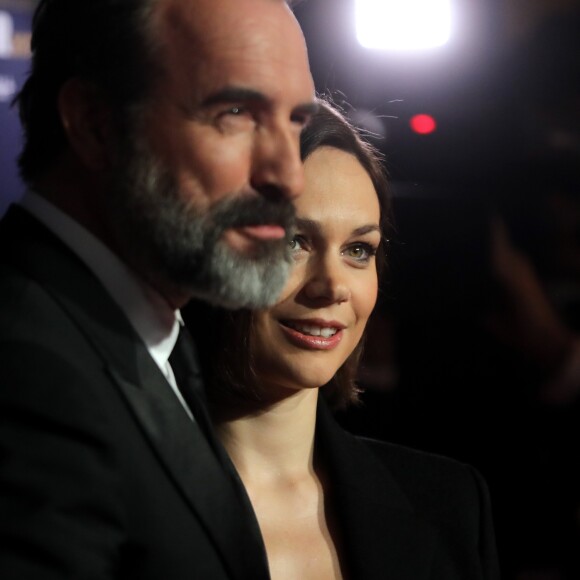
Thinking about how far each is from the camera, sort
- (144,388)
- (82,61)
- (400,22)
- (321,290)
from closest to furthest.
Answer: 1. (144,388)
2. (82,61)
3. (321,290)
4. (400,22)

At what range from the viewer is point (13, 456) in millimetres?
847

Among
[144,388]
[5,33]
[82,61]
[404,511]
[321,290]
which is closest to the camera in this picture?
[144,388]

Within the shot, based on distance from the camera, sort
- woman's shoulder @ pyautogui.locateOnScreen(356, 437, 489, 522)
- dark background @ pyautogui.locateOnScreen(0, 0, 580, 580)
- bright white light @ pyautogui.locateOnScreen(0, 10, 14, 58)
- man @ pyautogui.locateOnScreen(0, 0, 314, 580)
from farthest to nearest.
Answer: bright white light @ pyautogui.locateOnScreen(0, 10, 14, 58)
dark background @ pyautogui.locateOnScreen(0, 0, 580, 580)
woman's shoulder @ pyautogui.locateOnScreen(356, 437, 489, 522)
man @ pyautogui.locateOnScreen(0, 0, 314, 580)

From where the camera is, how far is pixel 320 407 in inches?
61.3

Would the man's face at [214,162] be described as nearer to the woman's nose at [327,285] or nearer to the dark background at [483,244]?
the woman's nose at [327,285]

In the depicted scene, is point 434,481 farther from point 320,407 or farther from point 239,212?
point 239,212

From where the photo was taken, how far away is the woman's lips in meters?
1.40

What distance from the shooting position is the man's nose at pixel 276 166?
1077mm

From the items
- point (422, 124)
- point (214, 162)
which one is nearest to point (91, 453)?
point (214, 162)

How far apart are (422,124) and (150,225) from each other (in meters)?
1.20

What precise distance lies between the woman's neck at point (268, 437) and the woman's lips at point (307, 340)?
10 cm

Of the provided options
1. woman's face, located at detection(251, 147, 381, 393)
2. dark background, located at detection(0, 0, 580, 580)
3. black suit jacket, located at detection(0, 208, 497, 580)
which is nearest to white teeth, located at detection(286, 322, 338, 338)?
woman's face, located at detection(251, 147, 381, 393)

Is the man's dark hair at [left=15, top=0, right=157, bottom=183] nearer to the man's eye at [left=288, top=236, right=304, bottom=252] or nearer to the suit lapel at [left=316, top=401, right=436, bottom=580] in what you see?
the man's eye at [left=288, top=236, right=304, bottom=252]

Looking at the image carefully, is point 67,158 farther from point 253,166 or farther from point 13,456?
point 13,456
